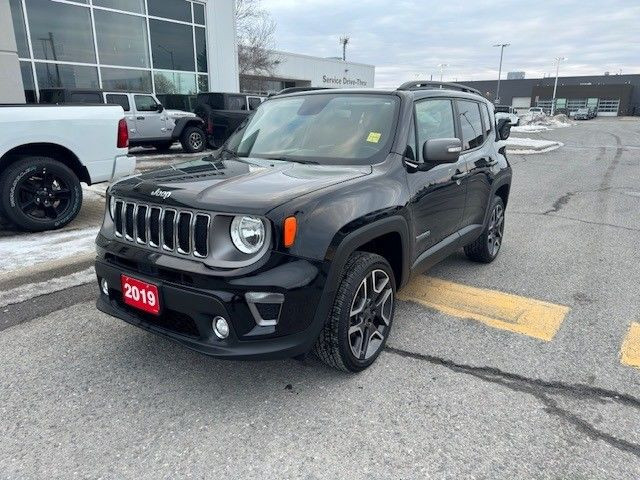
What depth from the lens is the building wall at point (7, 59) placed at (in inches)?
405

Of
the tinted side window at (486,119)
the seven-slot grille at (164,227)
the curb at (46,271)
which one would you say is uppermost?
the tinted side window at (486,119)

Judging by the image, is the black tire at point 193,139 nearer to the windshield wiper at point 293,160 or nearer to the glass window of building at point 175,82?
the glass window of building at point 175,82

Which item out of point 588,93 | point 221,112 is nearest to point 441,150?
point 221,112

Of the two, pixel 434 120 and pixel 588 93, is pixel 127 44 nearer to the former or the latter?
pixel 434 120

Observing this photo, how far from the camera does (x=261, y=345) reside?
8.30 ft

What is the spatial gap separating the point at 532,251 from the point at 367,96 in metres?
3.18

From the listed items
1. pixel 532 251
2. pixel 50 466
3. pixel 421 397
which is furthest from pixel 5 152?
pixel 532 251

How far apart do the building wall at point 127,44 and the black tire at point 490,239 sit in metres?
14.9

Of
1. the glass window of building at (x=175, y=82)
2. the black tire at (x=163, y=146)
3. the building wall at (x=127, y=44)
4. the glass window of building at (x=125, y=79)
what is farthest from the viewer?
the glass window of building at (x=175, y=82)

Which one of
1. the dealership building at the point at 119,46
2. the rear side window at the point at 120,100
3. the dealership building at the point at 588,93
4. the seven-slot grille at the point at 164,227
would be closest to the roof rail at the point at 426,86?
the seven-slot grille at the point at 164,227

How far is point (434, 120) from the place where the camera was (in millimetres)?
3996

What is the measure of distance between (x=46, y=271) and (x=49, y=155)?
207 cm

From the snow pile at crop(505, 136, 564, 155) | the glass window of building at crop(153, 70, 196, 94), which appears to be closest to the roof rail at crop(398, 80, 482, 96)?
the snow pile at crop(505, 136, 564, 155)

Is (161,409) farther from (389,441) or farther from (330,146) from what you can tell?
(330,146)
